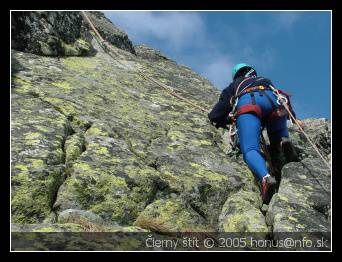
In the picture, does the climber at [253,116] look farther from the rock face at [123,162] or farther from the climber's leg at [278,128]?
the rock face at [123,162]

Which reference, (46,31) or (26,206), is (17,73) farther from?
(26,206)

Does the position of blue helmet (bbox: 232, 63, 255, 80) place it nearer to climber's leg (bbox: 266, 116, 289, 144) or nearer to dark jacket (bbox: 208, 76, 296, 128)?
dark jacket (bbox: 208, 76, 296, 128)

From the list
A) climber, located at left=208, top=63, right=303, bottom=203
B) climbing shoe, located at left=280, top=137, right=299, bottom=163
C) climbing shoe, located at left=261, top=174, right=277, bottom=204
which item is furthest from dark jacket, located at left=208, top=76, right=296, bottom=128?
climbing shoe, located at left=261, top=174, right=277, bottom=204

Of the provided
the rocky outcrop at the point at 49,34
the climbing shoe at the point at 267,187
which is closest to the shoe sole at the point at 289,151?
the climbing shoe at the point at 267,187

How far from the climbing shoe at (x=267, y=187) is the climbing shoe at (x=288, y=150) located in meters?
1.78

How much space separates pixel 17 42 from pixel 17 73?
200 centimetres

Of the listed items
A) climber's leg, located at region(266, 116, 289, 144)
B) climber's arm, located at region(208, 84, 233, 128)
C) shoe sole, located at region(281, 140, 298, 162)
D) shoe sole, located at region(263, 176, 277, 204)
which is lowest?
shoe sole, located at region(263, 176, 277, 204)

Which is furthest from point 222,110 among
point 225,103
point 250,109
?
point 250,109

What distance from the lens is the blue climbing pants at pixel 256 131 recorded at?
9.63 meters

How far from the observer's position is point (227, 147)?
11492 millimetres

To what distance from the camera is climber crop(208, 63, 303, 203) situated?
32.5 feet

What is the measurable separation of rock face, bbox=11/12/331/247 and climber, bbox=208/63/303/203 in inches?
14.3

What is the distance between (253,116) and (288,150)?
3.73 feet
